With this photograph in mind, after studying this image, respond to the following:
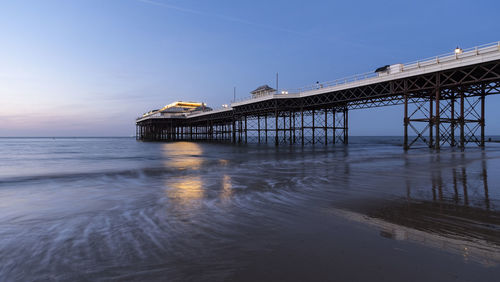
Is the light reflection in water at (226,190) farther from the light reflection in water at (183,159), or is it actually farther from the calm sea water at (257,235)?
the light reflection in water at (183,159)

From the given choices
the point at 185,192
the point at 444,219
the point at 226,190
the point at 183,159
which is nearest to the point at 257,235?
the point at 444,219

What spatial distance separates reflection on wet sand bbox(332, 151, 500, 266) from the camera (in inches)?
166

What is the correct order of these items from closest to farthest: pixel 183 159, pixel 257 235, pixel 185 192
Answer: pixel 257 235, pixel 185 192, pixel 183 159

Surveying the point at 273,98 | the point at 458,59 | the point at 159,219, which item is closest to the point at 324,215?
the point at 159,219

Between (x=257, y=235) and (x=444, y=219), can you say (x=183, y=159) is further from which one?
(x=444, y=219)

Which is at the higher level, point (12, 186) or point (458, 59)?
point (458, 59)

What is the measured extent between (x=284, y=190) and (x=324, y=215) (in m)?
3.13

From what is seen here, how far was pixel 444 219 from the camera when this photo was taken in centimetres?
564

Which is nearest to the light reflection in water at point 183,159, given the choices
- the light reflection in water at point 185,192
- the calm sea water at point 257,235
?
the light reflection in water at point 185,192

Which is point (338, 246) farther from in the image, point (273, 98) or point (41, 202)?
point (273, 98)

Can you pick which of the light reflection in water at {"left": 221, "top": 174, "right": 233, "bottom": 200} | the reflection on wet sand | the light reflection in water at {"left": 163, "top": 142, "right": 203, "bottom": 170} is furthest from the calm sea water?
the light reflection in water at {"left": 163, "top": 142, "right": 203, "bottom": 170}

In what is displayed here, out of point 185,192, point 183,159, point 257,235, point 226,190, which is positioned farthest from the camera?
point 183,159

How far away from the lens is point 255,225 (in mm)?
5461

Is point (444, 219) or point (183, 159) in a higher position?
point (444, 219)
